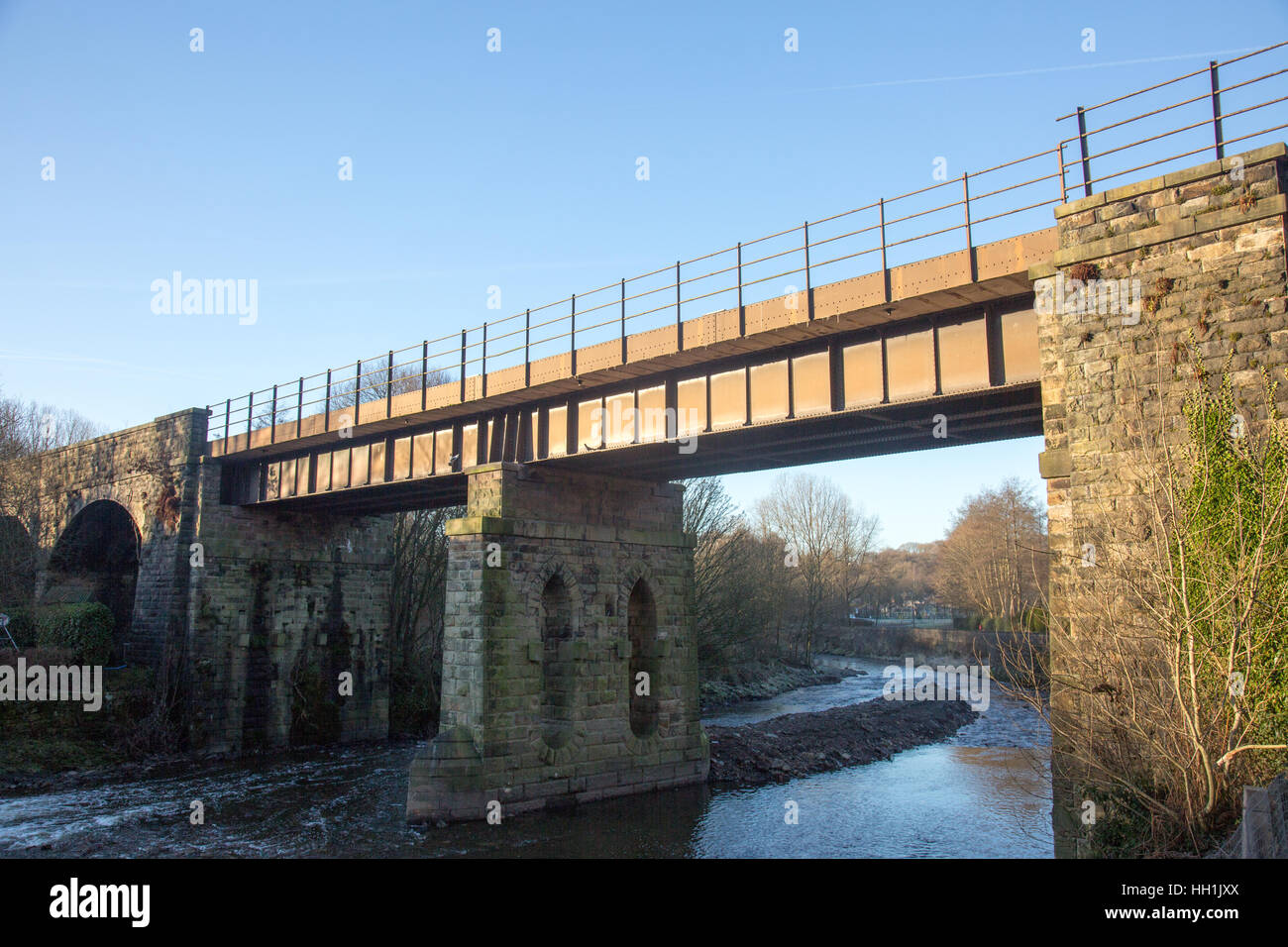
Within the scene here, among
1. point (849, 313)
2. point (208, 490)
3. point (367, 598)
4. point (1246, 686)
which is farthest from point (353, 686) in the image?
point (1246, 686)

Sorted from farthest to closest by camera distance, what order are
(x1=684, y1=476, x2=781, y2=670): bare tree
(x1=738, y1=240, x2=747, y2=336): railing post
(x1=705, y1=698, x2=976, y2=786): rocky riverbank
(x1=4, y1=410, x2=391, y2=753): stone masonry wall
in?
(x1=684, y1=476, x2=781, y2=670): bare tree
(x1=4, y1=410, x2=391, y2=753): stone masonry wall
(x1=705, y1=698, x2=976, y2=786): rocky riverbank
(x1=738, y1=240, x2=747, y2=336): railing post

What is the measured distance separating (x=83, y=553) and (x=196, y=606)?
10284mm

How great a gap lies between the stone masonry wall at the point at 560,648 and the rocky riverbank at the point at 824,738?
5.83ft

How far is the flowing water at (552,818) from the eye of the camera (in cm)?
1642

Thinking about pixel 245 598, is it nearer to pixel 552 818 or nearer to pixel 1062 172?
pixel 552 818

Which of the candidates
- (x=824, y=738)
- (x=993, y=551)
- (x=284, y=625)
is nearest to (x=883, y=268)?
(x=824, y=738)

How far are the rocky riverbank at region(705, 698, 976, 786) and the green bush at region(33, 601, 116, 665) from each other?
62.5ft

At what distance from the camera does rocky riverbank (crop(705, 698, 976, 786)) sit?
921 inches

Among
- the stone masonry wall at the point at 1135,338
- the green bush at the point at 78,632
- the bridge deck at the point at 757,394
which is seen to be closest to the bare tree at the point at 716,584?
the bridge deck at the point at 757,394

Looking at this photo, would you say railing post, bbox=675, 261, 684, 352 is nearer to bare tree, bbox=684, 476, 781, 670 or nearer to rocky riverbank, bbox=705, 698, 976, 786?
rocky riverbank, bbox=705, 698, 976, 786

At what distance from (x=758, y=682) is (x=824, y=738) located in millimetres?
18075

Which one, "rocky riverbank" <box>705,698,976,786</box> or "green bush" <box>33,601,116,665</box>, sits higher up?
"green bush" <box>33,601,116,665</box>

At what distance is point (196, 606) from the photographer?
27.2 m

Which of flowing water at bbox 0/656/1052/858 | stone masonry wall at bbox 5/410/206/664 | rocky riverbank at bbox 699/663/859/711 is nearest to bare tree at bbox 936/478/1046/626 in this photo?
rocky riverbank at bbox 699/663/859/711
